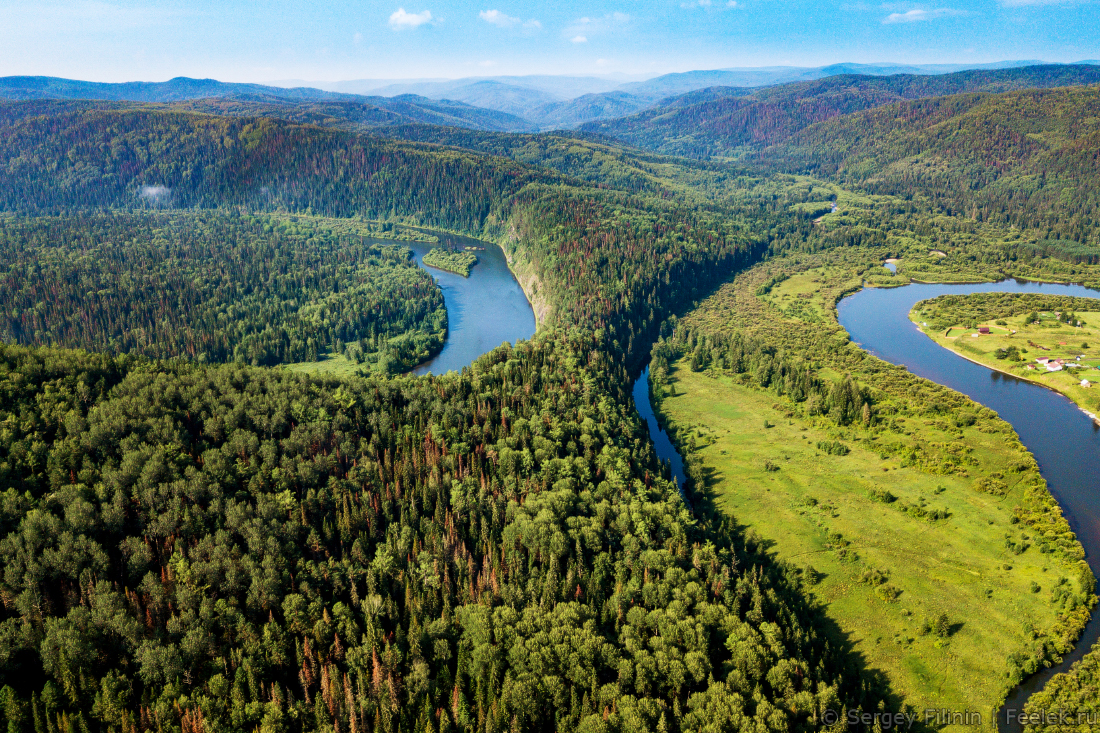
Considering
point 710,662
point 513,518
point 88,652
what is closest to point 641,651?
point 710,662

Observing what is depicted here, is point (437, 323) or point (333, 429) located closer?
point (333, 429)

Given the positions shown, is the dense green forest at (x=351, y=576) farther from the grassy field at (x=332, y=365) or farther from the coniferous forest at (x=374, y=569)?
the grassy field at (x=332, y=365)

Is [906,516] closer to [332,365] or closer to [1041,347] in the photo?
[1041,347]

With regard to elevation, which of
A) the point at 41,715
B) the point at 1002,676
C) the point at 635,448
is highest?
the point at 635,448

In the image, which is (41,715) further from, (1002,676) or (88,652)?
(1002,676)

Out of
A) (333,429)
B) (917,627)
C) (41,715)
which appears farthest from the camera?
(333,429)

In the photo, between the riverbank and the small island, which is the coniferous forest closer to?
the riverbank

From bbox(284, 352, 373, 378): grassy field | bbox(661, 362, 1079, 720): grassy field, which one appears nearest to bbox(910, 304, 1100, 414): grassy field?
bbox(661, 362, 1079, 720): grassy field
